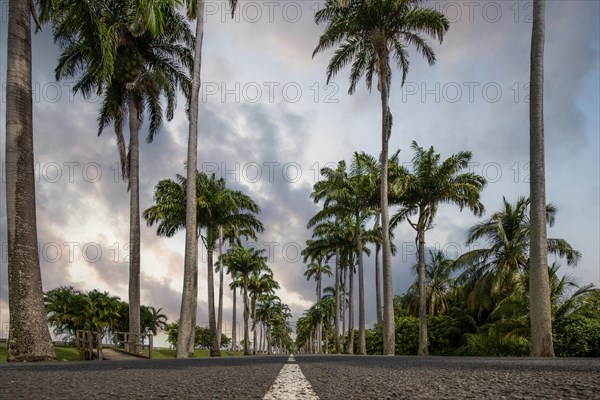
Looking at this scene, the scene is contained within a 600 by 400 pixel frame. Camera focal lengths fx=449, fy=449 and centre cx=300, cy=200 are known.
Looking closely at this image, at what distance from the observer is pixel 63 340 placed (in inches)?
1843

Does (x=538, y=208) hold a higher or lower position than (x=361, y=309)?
higher

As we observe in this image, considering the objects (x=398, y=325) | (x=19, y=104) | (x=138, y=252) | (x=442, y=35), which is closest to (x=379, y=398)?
(x=19, y=104)

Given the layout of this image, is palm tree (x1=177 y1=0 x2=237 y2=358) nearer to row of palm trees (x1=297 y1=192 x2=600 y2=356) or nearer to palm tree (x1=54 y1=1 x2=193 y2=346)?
palm tree (x1=54 y1=1 x2=193 y2=346)

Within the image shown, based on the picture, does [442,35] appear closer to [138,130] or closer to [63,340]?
[138,130]

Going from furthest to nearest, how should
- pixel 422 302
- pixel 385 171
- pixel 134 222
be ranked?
pixel 422 302 → pixel 385 171 → pixel 134 222

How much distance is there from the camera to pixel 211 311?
33.6m

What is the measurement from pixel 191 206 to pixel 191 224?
2.55 feet

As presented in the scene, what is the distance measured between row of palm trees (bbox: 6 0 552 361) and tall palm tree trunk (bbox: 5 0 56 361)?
1.0 inches

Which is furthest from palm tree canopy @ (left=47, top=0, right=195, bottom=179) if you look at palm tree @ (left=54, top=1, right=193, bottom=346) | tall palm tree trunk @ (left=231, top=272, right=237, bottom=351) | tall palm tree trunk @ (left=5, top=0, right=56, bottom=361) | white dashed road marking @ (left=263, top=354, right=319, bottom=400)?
tall palm tree trunk @ (left=231, top=272, right=237, bottom=351)

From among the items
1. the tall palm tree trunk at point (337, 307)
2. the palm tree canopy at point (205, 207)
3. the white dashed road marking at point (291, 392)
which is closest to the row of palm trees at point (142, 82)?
the palm tree canopy at point (205, 207)

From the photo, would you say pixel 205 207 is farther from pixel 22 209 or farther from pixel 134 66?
pixel 22 209

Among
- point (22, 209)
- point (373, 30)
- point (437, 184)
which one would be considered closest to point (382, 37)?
point (373, 30)

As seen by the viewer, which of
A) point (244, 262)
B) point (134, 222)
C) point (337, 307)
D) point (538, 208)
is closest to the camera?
point (538, 208)

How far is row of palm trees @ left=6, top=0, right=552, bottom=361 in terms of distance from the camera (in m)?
11.4
